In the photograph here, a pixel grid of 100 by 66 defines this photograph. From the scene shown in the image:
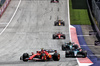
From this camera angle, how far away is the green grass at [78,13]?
163 ft

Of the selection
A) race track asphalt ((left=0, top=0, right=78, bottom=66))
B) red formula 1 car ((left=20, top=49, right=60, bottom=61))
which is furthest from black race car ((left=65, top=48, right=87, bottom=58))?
red formula 1 car ((left=20, top=49, right=60, bottom=61))

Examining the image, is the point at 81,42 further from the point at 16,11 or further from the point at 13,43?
the point at 16,11

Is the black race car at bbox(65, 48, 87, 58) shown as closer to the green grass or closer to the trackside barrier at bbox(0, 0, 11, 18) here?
the green grass

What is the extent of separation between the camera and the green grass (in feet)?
163

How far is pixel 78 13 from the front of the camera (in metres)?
54.2

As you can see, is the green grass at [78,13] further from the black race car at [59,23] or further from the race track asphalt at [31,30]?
the black race car at [59,23]

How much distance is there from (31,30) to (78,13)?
45.3 feet

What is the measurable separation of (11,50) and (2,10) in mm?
23646

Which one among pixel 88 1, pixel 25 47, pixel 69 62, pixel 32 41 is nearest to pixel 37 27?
pixel 32 41

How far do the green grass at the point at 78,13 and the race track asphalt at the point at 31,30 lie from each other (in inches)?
55.9

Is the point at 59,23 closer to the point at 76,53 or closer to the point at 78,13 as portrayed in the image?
the point at 78,13

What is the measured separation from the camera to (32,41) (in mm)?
37812

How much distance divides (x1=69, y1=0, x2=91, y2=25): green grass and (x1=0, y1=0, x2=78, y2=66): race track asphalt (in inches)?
55.9

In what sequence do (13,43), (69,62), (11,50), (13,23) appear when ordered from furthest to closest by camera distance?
(13,23) < (13,43) < (11,50) < (69,62)
